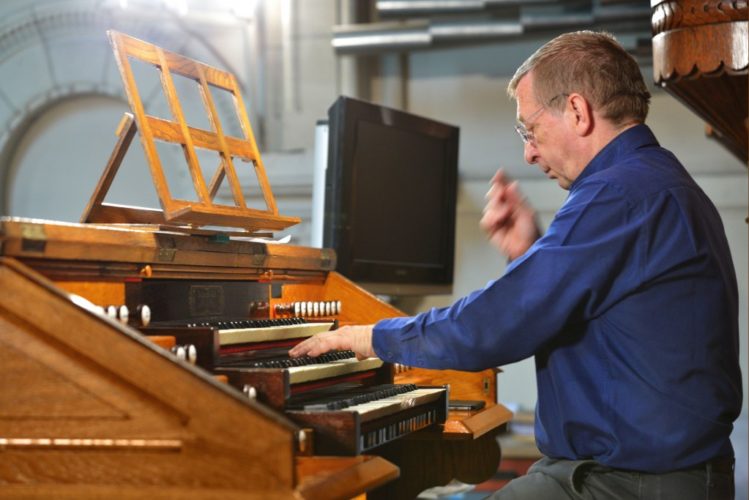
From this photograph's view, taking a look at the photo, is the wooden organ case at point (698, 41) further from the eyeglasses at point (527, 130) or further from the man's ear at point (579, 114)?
the eyeglasses at point (527, 130)

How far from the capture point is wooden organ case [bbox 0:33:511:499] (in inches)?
76.6

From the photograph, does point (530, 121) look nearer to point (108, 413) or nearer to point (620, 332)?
point (620, 332)

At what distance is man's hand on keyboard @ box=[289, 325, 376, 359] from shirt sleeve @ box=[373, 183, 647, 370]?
0.89ft

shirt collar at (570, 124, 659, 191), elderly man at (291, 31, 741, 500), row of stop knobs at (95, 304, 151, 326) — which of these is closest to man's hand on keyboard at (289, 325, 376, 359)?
elderly man at (291, 31, 741, 500)

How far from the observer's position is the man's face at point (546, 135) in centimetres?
258

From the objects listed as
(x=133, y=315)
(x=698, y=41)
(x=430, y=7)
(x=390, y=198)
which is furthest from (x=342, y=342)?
(x=430, y=7)

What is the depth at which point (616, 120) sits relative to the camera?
2533 mm

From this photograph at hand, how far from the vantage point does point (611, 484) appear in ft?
7.72

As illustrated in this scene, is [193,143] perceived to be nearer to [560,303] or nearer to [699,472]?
[560,303]

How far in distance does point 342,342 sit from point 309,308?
0.66 metres

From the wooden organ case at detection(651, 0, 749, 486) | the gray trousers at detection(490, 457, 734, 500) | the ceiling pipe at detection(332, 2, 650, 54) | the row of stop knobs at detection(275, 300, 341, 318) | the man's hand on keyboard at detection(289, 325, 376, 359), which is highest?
the ceiling pipe at detection(332, 2, 650, 54)

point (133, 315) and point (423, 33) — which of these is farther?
point (423, 33)

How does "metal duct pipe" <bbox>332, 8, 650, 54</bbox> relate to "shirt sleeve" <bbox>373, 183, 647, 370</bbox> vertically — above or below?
above

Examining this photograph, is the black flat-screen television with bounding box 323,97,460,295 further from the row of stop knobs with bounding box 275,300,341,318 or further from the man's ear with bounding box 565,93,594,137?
the man's ear with bounding box 565,93,594,137
